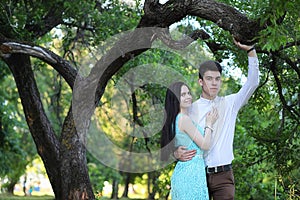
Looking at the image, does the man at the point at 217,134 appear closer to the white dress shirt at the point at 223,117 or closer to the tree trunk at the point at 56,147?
the white dress shirt at the point at 223,117

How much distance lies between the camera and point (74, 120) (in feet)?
25.8

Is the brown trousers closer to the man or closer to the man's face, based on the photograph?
the man

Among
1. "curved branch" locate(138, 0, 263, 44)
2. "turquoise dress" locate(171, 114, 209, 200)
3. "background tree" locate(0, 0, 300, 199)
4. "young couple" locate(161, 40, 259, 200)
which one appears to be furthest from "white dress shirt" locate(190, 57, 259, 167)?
"background tree" locate(0, 0, 300, 199)

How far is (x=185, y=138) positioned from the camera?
14.1 feet

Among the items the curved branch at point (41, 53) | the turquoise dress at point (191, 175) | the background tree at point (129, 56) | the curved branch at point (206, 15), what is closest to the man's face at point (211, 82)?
the turquoise dress at point (191, 175)

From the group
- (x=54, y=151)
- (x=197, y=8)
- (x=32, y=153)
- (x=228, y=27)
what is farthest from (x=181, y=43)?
(x=32, y=153)

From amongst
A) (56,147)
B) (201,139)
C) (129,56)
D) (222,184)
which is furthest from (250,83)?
(56,147)

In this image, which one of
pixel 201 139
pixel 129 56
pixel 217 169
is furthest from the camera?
pixel 129 56

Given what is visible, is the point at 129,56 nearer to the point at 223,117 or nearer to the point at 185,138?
the point at 223,117

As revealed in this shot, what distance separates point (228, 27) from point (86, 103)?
2.92 meters

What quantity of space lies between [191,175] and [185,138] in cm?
28

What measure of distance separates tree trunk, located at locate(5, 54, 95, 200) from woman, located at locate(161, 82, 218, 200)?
139 inches

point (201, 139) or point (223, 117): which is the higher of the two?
point (223, 117)

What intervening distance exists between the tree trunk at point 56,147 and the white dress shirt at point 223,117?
3.59 m
